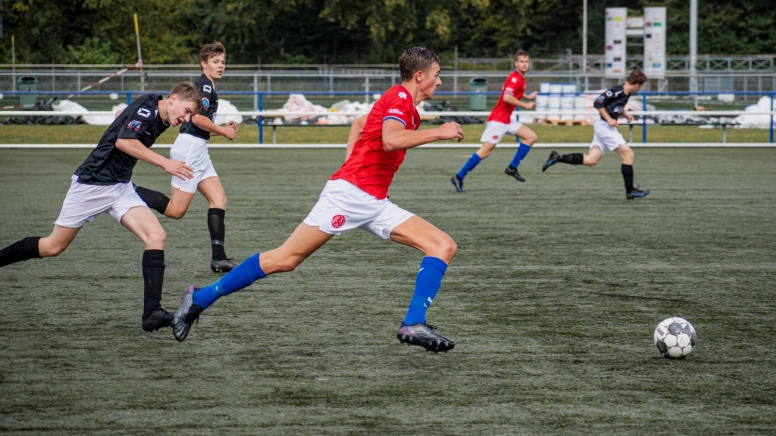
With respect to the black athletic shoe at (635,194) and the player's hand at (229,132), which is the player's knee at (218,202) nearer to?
the player's hand at (229,132)

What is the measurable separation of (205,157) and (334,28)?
2059 inches

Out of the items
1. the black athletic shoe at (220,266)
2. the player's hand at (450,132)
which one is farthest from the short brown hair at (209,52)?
the player's hand at (450,132)

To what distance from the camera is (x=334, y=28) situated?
5969 centimetres

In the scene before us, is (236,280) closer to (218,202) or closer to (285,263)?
(285,263)

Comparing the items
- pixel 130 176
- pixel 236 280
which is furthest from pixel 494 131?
pixel 236 280

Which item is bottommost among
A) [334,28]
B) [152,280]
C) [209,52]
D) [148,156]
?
[152,280]

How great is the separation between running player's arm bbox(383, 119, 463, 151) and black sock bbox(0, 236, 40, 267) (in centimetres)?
264

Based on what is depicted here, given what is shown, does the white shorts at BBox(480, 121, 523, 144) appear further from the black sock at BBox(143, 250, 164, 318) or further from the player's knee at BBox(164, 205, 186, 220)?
the black sock at BBox(143, 250, 164, 318)

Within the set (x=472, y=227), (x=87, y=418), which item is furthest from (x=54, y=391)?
(x=472, y=227)

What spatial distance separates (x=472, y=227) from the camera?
427 inches

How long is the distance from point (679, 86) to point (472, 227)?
113 feet

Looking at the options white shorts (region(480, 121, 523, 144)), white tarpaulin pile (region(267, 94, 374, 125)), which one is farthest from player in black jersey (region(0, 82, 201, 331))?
white tarpaulin pile (region(267, 94, 374, 125))

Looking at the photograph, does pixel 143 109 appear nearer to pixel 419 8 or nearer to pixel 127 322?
pixel 127 322

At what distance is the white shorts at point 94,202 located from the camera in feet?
20.7
